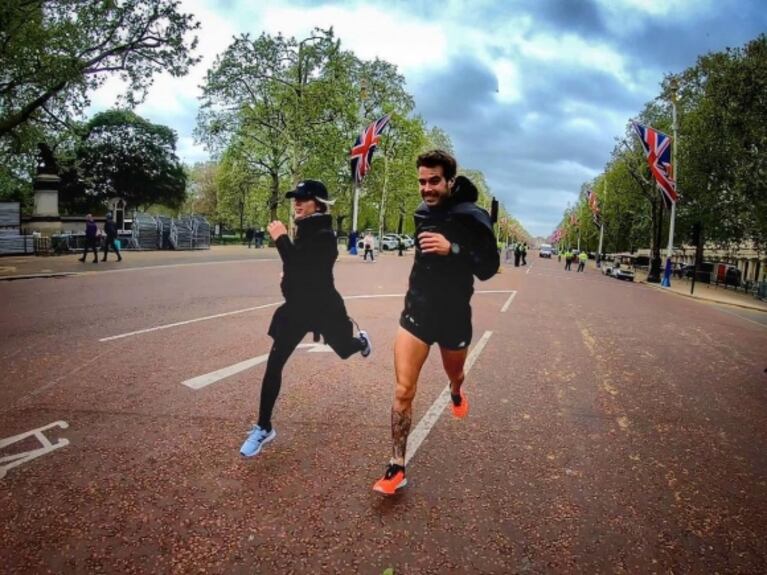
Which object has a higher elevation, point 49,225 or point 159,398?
point 49,225

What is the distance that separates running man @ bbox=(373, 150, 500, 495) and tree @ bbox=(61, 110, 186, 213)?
224 ft

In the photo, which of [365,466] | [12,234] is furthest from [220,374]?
[12,234]

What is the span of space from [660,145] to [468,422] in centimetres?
2273

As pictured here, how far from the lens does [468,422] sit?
4539 millimetres

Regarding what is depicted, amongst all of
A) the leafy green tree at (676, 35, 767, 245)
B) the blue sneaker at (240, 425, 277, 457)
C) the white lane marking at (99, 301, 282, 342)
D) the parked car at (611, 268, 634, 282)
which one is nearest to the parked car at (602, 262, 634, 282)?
the parked car at (611, 268, 634, 282)

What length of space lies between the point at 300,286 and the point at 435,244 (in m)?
1.23

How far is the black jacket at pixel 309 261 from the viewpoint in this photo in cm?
371

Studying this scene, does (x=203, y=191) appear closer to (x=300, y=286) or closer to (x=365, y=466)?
(x=300, y=286)

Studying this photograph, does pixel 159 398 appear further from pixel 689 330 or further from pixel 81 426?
pixel 689 330

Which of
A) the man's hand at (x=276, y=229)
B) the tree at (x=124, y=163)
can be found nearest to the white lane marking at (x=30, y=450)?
the man's hand at (x=276, y=229)

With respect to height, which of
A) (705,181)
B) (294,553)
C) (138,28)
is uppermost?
(138,28)

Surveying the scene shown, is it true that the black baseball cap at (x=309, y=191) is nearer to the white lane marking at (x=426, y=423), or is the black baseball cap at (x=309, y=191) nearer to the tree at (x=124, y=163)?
the white lane marking at (x=426, y=423)

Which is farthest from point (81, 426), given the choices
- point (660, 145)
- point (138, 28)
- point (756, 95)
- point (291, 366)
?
point (756, 95)

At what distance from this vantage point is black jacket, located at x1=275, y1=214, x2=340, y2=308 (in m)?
3.71
